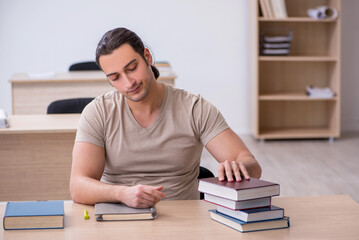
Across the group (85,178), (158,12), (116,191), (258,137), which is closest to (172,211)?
(116,191)

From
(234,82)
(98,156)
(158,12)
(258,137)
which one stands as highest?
(158,12)

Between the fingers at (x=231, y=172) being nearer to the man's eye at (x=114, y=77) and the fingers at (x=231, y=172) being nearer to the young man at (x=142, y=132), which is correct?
the young man at (x=142, y=132)

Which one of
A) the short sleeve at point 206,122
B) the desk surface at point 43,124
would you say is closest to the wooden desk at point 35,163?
the desk surface at point 43,124

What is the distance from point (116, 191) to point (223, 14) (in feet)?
14.8

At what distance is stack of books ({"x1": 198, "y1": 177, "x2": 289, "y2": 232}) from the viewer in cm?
145

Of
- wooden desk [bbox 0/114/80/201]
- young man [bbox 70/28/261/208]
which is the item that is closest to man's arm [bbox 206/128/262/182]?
young man [bbox 70/28/261/208]

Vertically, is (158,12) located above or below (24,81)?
above

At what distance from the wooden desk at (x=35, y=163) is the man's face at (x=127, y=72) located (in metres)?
1.13

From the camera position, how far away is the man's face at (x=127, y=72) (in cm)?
183

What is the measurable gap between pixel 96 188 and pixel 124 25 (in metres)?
4.35

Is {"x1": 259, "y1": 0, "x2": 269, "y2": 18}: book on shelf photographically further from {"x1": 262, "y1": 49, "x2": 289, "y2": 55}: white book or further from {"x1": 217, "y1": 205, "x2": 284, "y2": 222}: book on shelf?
{"x1": 217, "y1": 205, "x2": 284, "y2": 222}: book on shelf

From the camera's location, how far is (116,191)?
166 cm

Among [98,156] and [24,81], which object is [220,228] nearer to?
[98,156]

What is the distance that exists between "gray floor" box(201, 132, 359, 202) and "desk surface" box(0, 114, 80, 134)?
1.63m
